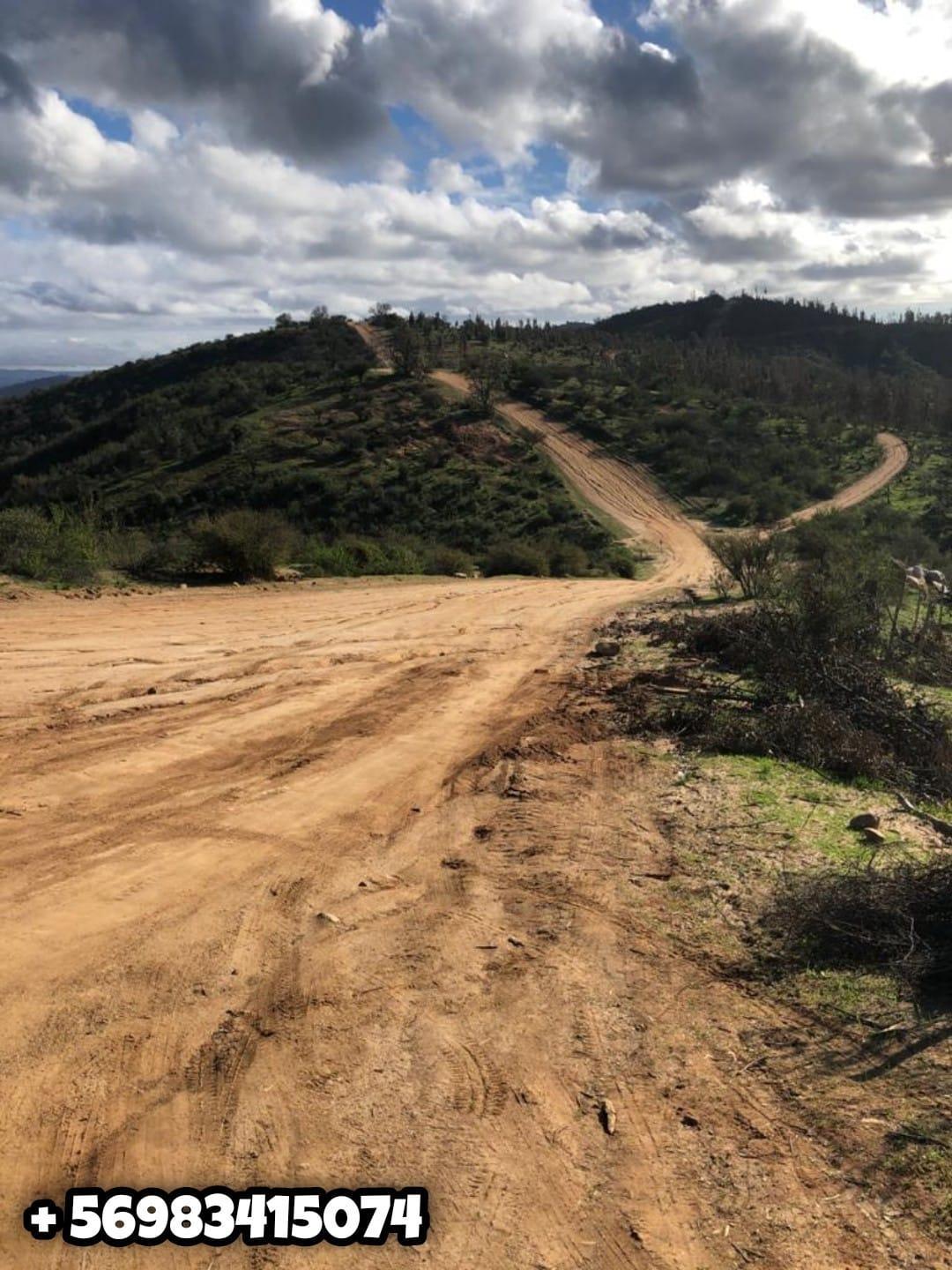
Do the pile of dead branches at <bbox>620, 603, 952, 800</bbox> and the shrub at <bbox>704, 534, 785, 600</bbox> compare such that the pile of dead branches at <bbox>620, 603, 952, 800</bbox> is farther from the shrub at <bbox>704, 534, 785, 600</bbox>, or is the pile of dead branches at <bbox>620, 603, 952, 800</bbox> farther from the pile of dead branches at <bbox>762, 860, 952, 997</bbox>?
the shrub at <bbox>704, 534, 785, 600</bbox>

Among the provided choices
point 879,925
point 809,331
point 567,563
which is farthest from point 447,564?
point 809,331

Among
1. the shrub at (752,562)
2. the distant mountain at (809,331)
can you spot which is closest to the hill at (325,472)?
the shrub at (752,562)

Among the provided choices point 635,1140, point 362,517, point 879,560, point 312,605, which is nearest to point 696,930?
point 635,1140

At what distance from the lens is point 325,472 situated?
41844mm

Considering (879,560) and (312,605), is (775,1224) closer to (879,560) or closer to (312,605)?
(312,605)

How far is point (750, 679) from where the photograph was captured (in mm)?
10117

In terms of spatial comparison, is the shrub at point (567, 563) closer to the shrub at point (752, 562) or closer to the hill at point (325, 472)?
the hill at point (325, 472)

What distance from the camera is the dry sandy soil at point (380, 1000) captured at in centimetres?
308

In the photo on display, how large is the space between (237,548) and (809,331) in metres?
158

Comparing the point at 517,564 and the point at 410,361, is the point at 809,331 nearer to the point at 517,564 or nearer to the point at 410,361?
the point at 410,361

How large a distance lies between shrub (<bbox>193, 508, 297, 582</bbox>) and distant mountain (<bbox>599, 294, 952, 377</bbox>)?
408 feet

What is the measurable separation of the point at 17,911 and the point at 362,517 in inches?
1313

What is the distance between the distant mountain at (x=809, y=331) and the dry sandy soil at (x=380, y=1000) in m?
134

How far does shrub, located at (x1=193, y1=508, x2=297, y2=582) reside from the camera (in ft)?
56.1
